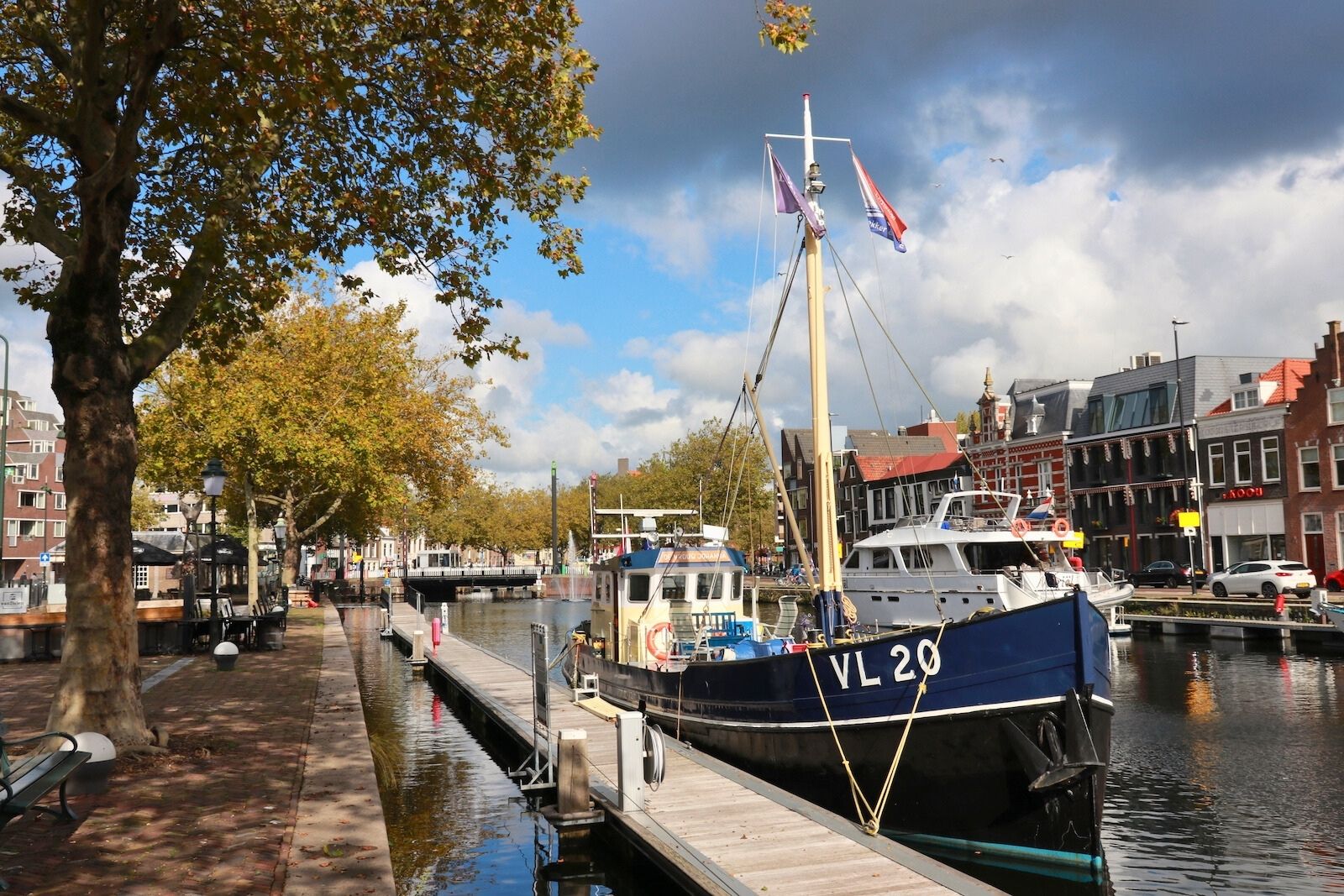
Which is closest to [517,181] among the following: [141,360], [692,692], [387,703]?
[141,360]

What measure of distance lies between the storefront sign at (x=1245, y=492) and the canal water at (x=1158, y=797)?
78.0 ft

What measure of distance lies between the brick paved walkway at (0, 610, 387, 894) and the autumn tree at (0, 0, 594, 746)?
126cm

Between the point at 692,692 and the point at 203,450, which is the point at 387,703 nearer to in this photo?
the point at 692,692

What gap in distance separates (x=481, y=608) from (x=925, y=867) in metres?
62.3

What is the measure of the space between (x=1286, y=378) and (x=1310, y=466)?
15.6ft

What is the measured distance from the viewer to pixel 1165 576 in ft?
165

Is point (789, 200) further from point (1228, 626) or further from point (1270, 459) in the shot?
point (1270, 459)

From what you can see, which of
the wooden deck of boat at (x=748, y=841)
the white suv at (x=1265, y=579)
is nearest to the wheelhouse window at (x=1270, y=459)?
the white suv at (x=1265, y=579)

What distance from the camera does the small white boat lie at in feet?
105

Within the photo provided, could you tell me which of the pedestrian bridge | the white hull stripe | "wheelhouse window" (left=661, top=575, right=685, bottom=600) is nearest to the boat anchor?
the white hull stripe

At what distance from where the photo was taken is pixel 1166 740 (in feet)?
64.5

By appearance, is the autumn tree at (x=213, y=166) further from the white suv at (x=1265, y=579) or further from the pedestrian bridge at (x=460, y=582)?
the pedestrian bridge at (x=460, y=582)

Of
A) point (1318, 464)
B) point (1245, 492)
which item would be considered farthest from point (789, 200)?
point (1245, 492)

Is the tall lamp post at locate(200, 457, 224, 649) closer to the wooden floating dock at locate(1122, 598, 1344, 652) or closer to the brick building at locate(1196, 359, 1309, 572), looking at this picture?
the wooden floating dock at locate(1122, 598, 1344, 652)
